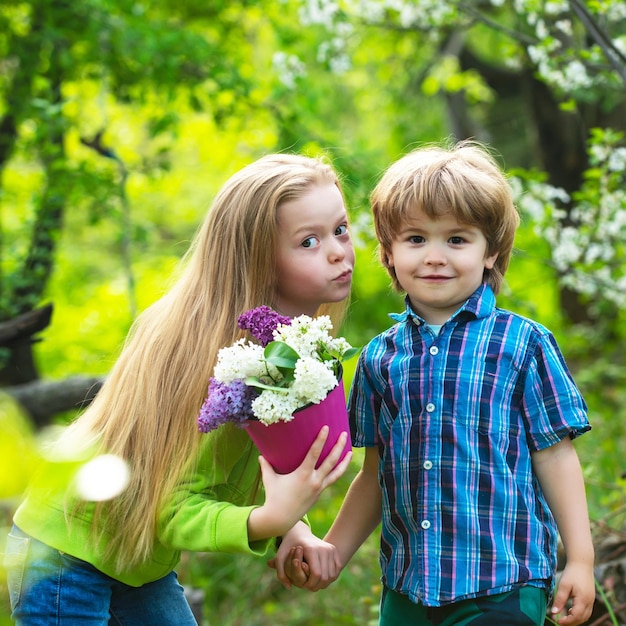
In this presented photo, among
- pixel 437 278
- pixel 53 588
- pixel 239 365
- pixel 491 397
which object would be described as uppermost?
pixel 437 278

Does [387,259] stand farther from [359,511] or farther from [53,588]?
[53,588]

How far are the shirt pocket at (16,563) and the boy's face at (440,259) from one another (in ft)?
3.85

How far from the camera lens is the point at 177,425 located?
2.01 metres

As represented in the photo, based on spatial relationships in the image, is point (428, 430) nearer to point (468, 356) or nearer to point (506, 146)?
point (468, 356)

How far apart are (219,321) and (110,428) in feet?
1.26

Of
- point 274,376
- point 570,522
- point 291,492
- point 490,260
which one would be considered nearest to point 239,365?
point 274,376

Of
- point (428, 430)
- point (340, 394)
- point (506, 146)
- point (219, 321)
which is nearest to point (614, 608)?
point (428, 430)

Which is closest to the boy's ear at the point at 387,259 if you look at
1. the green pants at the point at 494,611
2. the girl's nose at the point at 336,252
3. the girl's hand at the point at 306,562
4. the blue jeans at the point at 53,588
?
the girl's nose at the point at 336,252

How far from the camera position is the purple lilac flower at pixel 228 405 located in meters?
1.75

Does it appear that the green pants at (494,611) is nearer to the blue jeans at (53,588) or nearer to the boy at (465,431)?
the boy at (465,431)

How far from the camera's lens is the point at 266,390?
174cm

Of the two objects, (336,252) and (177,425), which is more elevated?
(336,252)

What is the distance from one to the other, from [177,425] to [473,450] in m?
0.70

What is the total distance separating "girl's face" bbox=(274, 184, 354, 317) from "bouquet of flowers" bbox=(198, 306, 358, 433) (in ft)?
1.05
